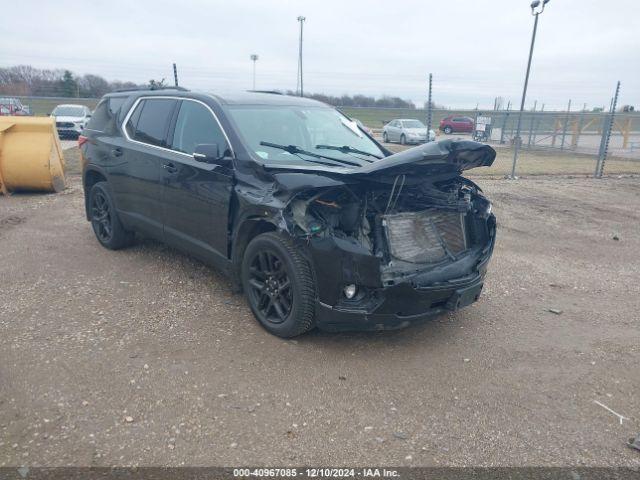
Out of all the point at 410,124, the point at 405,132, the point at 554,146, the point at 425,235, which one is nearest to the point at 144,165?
the point at 425,235

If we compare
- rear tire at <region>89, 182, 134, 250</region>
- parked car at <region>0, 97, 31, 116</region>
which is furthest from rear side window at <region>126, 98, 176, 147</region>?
parked car at <region>0, 97, 31, 116</region>

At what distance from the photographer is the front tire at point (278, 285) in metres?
3.64

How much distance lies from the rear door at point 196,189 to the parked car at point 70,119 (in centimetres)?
1838

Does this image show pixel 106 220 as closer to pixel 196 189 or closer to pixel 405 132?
pixel 196 189

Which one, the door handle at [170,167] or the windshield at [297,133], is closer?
the windshield at [297,133]

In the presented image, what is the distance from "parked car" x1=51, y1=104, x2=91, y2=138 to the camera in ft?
68.7

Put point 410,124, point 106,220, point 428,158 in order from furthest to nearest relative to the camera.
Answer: point 410,124 → point 106,220 → point 428,158

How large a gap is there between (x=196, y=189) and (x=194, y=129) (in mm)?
615

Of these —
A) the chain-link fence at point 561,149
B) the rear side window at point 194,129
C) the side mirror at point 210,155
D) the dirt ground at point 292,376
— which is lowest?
the dirt ground at point 292,376

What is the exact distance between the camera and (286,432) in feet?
9.57

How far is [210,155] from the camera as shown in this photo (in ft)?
13.7

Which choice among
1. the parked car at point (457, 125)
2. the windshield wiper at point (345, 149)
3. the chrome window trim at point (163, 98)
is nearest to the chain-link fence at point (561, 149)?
the parked car at point (457, 125)

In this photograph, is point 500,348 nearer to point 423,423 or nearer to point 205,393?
point 423,423

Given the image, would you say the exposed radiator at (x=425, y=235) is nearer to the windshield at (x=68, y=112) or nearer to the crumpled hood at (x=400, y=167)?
the crumpled hood at (x=400, y=167)
